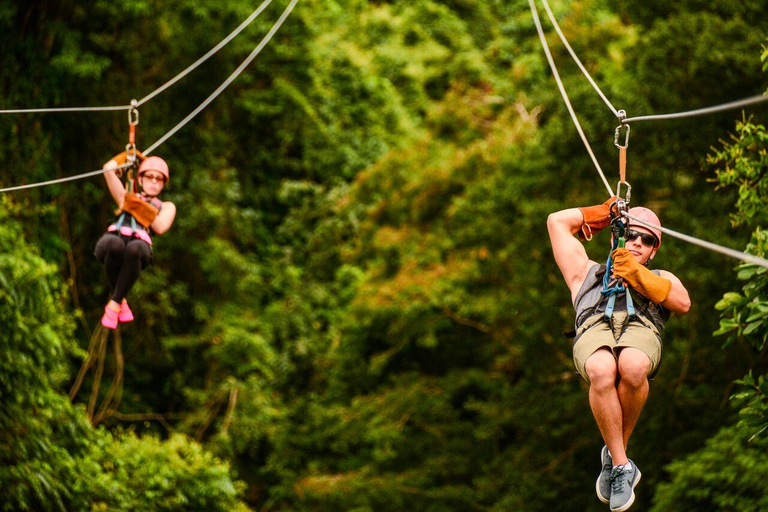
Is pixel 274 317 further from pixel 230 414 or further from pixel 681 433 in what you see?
pixel 681 433

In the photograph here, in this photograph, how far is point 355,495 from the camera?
11.5m

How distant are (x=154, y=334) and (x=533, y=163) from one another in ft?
17.2

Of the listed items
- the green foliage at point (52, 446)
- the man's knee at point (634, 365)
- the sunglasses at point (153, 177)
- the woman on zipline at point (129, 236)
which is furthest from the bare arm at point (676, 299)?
the green foliage at point (52, 446)

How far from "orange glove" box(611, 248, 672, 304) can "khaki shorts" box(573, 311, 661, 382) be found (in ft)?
0.35

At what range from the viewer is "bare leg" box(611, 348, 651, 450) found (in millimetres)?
3625

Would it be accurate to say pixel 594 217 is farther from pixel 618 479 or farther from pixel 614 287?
pixel 618 479

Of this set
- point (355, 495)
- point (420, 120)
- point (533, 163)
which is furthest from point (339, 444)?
point (420, 120)

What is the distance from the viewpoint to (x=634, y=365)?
362cm

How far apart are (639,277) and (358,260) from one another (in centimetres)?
966

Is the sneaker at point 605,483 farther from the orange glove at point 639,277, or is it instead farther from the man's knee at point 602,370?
the orange glove at point 639,277

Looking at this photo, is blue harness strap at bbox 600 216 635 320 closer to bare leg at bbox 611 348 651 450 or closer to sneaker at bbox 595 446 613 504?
bare leg at bbox 611 348 651 450

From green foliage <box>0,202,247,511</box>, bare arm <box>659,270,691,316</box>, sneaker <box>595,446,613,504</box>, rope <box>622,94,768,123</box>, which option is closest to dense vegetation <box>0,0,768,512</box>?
green foliage <box>0,202,247,511</box>

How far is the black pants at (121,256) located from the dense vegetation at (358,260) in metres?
2.73

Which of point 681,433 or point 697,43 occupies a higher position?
point 697,43
